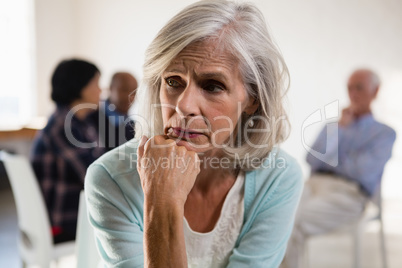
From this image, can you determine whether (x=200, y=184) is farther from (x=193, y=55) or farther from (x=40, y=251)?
(x=40, y=251)

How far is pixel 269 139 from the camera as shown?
1047 mm

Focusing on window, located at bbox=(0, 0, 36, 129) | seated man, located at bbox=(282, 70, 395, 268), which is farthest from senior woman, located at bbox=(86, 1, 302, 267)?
window, located at bbox=(0, 0, 36, 129)

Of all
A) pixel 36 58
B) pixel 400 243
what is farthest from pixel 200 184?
pixel 36 58

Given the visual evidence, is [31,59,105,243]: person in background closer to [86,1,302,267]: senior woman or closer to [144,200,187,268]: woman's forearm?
[86,1,302,267]: senior woman

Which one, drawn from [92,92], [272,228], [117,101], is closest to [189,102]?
[272,228]

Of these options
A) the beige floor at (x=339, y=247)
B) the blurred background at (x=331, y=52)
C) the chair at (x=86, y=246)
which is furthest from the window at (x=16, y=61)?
the chair at (x=86, y=246)

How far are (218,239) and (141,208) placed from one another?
0.20 m

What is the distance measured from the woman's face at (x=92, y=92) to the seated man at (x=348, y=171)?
4.30ft

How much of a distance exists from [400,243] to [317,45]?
1728 mm

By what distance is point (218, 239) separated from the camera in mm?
995

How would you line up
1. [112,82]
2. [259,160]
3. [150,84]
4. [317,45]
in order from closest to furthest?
1. [150,84]
2. [259,160]
3. [112,82]
4. [317,45]

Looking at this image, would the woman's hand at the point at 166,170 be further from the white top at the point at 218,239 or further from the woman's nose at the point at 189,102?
the white top at the point at 218,239

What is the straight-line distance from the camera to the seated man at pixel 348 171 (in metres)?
2.34

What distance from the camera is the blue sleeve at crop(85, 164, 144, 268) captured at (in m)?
0.88
